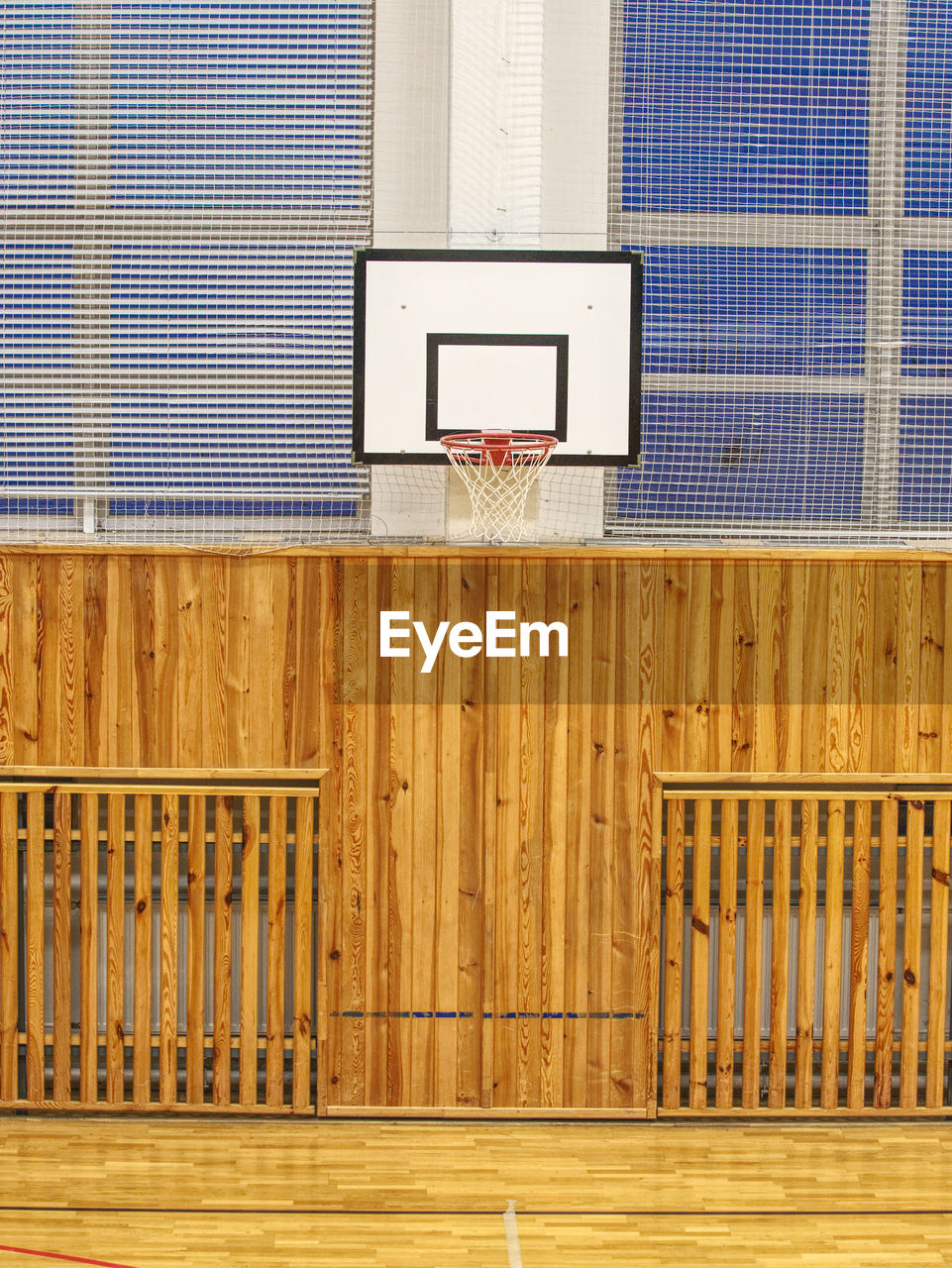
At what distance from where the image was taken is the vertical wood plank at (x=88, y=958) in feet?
12.4

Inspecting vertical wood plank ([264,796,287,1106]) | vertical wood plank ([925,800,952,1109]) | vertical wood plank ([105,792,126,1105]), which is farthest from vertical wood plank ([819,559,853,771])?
vertical wood plank ([105,792,126,1105])

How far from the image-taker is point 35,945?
12.5ft

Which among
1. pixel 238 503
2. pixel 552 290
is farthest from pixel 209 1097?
pixel 552 290

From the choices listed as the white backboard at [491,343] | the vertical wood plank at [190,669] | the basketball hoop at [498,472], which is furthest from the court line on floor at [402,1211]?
the white backboard at [491,343]

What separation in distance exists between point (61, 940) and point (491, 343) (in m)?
3.18

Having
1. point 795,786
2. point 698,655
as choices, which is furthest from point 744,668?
point 795,786

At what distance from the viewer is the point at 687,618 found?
12.5ft

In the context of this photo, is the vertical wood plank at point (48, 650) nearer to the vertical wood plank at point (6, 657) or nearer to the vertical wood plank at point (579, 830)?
the vertical wood plank at point (6, 657)

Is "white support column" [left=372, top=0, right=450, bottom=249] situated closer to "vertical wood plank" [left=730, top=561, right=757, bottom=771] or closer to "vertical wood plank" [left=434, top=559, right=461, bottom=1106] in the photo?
"vertical wood plank" [left=434, top=559, right=461, bottom=1106]

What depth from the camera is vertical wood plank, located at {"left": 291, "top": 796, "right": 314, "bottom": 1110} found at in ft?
12.4

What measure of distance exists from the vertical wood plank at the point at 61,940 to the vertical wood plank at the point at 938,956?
3696mm

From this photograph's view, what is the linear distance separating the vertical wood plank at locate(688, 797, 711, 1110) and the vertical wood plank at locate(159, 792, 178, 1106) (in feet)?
7.24

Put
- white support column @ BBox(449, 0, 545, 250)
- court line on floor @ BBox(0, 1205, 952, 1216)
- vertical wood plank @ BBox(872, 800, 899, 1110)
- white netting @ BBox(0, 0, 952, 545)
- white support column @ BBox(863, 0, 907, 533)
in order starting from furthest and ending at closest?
white support column @ BBox(863, 0, 907, 533) < white netting @ BBox(0, 0, 952, 545) < white support column @ BBox(449, 0, 545, 250) < vertical wood plank @ BBox(872, 800, 899, 1110) < court line on floor @ BBox(0, 1205, 952, 1216)

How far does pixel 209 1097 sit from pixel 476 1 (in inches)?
201
